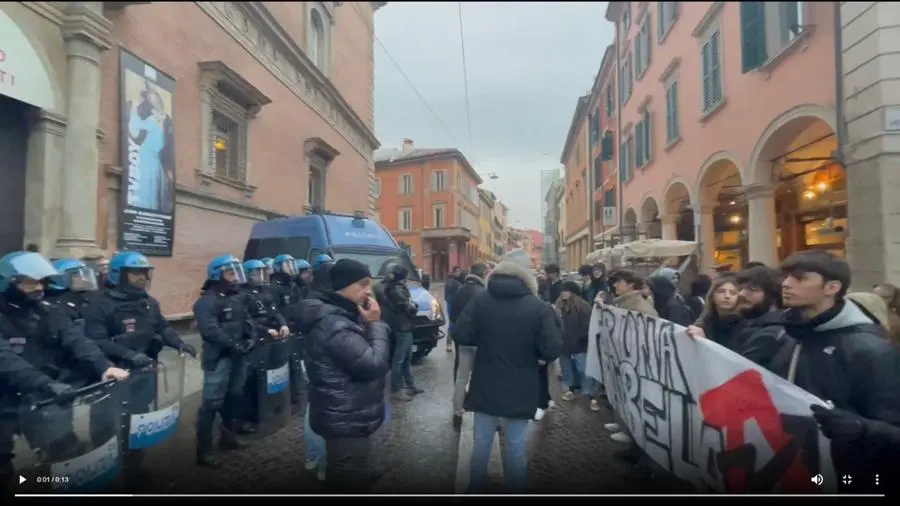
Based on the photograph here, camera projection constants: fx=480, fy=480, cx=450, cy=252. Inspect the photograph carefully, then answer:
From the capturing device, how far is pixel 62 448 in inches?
102

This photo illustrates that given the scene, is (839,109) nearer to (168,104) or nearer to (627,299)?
(627,299)

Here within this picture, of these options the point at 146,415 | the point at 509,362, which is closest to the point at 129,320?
the point at 146,415

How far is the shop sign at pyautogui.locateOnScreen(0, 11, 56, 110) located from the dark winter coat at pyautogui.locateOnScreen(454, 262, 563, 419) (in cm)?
554

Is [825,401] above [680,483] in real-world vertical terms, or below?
above

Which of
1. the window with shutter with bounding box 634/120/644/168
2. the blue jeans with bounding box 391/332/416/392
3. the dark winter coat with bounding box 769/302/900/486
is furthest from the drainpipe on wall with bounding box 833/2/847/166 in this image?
the blue jeans with bounding box 391/332/416/392

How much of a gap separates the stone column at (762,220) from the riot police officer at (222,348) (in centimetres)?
473

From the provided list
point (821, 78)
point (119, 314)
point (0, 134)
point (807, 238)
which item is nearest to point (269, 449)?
point (119, 314)

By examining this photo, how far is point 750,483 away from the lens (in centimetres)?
241

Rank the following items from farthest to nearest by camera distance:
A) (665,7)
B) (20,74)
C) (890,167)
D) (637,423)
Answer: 1. (20,74)
2. (890,167)
3. (637,423)
4. (665,7)

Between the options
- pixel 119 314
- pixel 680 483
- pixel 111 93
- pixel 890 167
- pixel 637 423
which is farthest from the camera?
pixel 111 93

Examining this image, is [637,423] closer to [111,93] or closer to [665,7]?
[665,7]

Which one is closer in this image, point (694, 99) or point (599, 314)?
point (694, 99)

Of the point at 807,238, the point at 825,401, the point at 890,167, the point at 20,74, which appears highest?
the point at 20,74

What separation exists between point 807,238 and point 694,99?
184 cm
